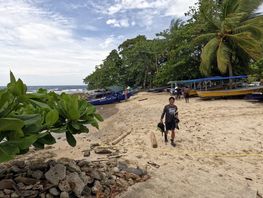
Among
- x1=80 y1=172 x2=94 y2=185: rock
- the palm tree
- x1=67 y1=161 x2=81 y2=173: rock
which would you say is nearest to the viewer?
x1=80 y1=172 x2=94 y2=185: rock

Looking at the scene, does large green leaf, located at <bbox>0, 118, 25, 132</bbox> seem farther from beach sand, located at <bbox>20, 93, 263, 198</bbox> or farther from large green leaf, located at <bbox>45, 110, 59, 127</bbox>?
beach sand, located at <bbox>20, 93, 263, 198</bbox>

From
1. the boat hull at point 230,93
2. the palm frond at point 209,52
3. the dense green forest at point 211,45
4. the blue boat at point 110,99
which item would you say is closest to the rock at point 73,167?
the dense green forest at point 211,45

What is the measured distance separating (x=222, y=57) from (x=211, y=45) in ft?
4.41

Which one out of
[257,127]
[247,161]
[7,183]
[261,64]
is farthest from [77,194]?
[261,64]

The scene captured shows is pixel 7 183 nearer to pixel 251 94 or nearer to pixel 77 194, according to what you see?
pixel 77 194

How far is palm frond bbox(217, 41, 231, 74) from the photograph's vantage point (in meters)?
22.7

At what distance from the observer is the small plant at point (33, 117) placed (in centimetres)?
353

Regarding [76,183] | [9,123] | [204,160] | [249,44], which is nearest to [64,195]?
[76,183]

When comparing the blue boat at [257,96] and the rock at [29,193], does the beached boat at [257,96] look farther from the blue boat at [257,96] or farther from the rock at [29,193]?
the rock at [29,193]

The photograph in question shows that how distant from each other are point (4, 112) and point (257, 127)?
32.6 feet

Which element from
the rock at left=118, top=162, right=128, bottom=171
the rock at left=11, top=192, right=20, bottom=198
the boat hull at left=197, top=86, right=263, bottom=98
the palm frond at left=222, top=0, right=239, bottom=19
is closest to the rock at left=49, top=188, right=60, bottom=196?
the rock at left=11, top=192, right=20, bottom=198

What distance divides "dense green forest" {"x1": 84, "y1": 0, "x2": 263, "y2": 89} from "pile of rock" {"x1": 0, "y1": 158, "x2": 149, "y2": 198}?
50.6 ft

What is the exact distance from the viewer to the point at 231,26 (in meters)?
23.6

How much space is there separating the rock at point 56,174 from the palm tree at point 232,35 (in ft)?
63.6
